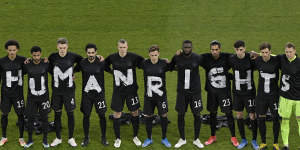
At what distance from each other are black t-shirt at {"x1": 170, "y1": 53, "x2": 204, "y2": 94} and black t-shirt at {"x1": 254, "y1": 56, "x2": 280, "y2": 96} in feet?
4.49

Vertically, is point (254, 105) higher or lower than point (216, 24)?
lower

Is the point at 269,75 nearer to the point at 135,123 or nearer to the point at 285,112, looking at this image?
the point at 285,112

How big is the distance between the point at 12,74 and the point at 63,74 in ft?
3.75

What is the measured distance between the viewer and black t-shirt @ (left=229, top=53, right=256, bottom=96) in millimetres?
10859

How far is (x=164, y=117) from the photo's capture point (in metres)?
11.1

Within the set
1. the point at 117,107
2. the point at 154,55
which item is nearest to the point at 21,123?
the point at 117,107

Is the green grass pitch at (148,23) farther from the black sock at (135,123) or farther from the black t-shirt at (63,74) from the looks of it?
the black t-shirt at (63,74)

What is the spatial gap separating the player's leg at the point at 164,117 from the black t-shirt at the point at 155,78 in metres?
0.19

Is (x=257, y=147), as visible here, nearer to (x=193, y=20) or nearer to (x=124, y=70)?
(x=124, y=70)

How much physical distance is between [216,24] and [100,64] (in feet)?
33.9

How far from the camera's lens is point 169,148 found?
11.2m

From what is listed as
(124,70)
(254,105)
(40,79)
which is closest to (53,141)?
(40,79)

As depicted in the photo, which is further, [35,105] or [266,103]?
[35,105]

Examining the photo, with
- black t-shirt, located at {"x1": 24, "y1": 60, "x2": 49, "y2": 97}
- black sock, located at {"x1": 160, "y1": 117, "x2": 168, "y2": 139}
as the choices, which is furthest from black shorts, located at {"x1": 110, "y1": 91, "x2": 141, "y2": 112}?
black t-shirt, located at {"x1": 24, "y1": 60, "x2": 49, "y2": 97}
